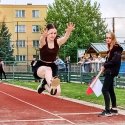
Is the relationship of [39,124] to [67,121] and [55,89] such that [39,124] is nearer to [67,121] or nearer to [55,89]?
[67,121]

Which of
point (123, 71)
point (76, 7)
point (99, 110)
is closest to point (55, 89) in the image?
point (99, 110)

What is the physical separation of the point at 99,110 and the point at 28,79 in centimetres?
2499

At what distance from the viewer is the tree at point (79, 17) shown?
7444 centimetres

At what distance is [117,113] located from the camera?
1373cm

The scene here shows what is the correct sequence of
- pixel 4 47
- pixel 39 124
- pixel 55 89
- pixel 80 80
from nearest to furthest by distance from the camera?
1. pixel 55 89
2. pixel 39 124
3. pixel 80 80
4. pixel 4 47

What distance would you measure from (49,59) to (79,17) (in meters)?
67.7

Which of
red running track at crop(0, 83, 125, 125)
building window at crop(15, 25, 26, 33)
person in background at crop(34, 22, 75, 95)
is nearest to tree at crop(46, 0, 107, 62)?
building window at crop(15, 25, 26, 33)

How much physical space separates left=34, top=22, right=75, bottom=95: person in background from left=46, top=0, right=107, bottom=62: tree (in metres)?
59.6

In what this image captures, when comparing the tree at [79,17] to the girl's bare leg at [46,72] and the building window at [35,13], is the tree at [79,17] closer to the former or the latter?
the building window at [35,13]

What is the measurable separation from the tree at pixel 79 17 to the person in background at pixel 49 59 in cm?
5963

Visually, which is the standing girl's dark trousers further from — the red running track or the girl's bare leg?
the girl's bare leg

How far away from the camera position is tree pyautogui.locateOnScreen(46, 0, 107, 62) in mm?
74438

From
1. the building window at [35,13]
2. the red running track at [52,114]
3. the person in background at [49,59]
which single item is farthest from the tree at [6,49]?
the person in background at [49,59]

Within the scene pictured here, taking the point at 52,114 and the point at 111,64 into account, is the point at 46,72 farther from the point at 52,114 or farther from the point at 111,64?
the point at 52,114
